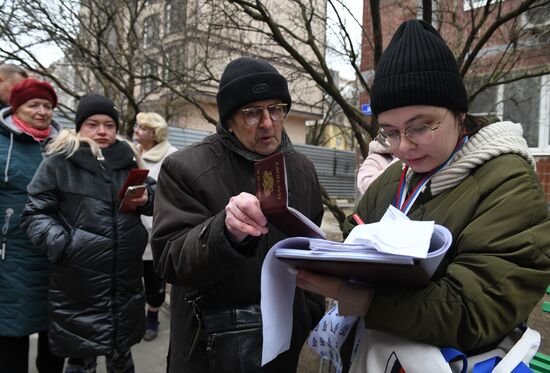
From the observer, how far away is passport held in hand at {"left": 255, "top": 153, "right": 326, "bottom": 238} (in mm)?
1075

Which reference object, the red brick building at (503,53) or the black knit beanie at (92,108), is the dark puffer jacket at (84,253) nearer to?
the black knit beanie at (92,108)

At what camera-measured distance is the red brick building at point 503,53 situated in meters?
3.93

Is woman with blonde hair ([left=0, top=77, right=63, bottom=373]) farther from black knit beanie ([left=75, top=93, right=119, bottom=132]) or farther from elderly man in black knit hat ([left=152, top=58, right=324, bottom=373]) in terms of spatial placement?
elderly man in black knit hat ([left=152, top=58, right=324, bottom=373])

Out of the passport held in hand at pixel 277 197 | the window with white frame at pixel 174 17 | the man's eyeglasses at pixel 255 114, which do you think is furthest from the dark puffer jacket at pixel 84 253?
the window with white frame at pixel 174 17

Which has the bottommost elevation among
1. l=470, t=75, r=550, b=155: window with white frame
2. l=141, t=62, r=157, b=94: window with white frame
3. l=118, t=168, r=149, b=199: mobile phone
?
l=118, t=168, r=149, b=199: mobile phone

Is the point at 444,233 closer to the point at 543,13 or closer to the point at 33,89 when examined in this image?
the point at 33,89

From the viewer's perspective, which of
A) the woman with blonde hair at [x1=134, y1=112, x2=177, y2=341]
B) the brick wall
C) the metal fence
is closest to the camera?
the woman with blonde hair at [x1=134, y1=112, x2=177, y2=341]

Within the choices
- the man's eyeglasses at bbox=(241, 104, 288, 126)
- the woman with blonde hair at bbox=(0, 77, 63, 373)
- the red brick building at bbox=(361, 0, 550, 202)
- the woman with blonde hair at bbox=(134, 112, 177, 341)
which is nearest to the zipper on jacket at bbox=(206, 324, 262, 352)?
the man's eyeglasses at bbox=(241, 104, 288, 126)

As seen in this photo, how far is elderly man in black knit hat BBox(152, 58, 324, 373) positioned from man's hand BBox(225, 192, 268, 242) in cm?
6

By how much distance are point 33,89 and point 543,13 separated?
4601 millimetres

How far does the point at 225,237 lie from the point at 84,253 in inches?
62.2

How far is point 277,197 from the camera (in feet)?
3.59

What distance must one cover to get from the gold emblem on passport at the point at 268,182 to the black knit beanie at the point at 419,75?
44 centimetres

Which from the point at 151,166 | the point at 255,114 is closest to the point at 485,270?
the point at 255,114
